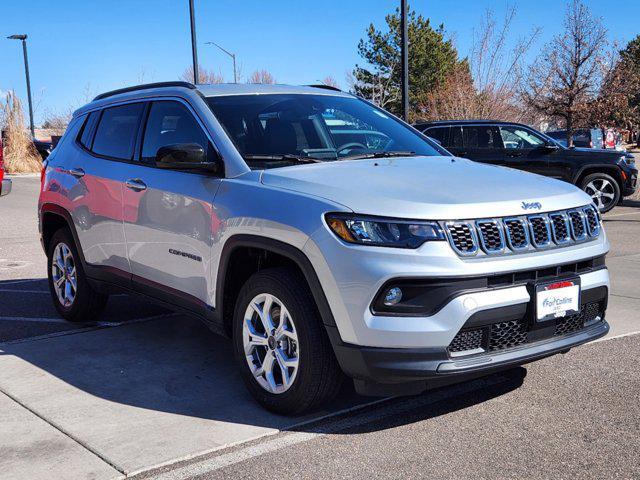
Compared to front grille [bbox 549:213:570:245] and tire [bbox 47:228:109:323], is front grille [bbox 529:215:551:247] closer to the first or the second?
front grille [bbox 549:213:570:245]

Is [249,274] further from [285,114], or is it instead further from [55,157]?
[55,157]

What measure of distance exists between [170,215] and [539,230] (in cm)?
223

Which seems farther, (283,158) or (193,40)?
(193,40)

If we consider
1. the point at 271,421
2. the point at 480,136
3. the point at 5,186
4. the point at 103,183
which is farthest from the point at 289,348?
the point at 480,136

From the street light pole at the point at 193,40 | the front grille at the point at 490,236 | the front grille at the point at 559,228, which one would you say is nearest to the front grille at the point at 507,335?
the front grille at the point at 490,236

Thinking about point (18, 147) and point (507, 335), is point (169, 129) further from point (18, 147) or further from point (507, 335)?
point (18, 147)

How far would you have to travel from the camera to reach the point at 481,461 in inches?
139

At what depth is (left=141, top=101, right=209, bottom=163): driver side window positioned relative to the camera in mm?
4941

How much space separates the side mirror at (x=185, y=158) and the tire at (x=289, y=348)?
782 mm

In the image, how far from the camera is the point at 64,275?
6449 millimetres

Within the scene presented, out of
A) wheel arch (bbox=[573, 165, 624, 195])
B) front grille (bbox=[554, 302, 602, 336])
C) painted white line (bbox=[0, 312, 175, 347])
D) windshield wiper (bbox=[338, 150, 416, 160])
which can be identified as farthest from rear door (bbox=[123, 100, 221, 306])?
wheel arch (bbox=[573, 165, 624, 195])

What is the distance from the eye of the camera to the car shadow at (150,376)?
431 cm

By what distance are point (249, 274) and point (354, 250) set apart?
3.62 feet

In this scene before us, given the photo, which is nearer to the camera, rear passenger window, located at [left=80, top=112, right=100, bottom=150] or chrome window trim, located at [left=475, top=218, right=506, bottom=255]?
chrome window trim, located at [left=475, top=218, right=506, bottom=255]
